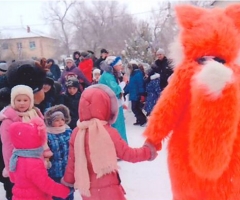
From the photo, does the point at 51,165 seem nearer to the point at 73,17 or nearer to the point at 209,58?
the point at 209,58

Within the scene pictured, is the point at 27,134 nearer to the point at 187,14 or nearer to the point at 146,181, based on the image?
the point at 187,14

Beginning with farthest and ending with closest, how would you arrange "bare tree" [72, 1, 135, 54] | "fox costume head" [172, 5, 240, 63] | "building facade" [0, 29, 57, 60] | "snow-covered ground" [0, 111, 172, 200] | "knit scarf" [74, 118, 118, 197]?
"building facade" [0, 29, 57, 60] < "bare tree" [72, 1, 135, 54] < "snow-covered ground" [0, 111, 172, 200] < "knit scarf" [74, 118, 118, 197] < "fox costume head" [172, 5, 240, 63]

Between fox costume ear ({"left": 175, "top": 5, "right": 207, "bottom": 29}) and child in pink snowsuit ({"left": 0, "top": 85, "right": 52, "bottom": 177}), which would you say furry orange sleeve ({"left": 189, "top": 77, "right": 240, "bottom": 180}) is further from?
child in pink snowsuit ({"left": 0, "top": 85, "right": 52, "bottom": 177})

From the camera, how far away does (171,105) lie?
2408 mm

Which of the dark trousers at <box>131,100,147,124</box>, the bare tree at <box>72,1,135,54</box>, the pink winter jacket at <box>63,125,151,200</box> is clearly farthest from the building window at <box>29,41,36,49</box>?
the pink winter jacket at <box>63,125,151,200</box>

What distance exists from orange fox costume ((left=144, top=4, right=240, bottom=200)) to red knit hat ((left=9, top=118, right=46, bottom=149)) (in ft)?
2.86

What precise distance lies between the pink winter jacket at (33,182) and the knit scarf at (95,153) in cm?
22

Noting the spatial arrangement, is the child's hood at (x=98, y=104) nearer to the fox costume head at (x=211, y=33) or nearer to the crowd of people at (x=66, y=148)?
the crowd of people at (x=66, y=148)

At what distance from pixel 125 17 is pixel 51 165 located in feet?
126

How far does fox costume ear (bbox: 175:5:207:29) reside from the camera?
2.40 m

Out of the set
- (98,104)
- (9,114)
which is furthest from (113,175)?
(9,114)

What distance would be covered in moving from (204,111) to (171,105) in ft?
0.98

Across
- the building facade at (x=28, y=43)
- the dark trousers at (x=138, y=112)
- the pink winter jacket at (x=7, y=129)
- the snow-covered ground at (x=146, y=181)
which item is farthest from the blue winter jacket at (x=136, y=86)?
the building facade at (x=28, y=43)

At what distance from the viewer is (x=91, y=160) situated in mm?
2613
